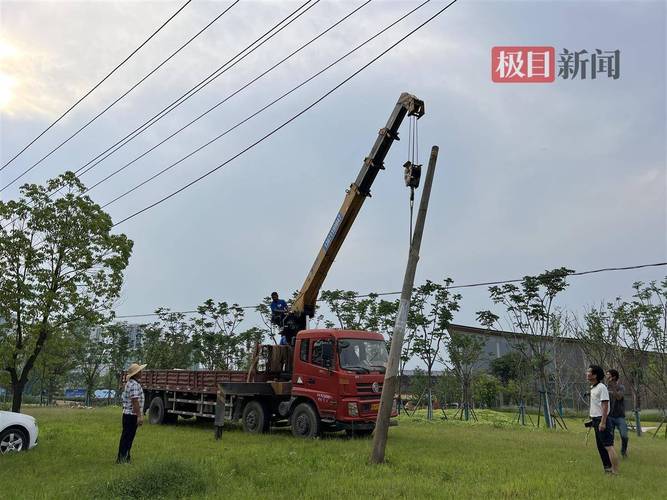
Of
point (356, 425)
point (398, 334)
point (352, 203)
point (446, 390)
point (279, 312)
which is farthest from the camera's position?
point (446, 390)

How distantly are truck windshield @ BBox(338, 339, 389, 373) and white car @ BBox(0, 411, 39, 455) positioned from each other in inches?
254

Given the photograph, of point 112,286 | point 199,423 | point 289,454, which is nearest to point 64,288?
point 112,286

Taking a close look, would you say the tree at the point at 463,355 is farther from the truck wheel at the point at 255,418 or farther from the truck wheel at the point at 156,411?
the truck wheel at the point at 156,411

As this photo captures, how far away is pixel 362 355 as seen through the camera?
13.1 metres

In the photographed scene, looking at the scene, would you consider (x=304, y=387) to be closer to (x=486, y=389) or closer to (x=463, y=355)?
(x=463, y=355)

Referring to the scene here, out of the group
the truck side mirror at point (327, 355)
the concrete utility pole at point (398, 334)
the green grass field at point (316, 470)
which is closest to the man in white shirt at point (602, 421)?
the green grass field at point (316, 470)

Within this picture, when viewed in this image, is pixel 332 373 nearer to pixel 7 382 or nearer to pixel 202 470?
pixel 202 470

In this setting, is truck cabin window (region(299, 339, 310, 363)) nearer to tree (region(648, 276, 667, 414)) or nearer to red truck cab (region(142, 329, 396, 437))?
red truck cab (region(142, 329, 396, 437))

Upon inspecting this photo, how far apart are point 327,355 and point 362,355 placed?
86cm

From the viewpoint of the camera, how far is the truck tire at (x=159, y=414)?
17141 millimetres

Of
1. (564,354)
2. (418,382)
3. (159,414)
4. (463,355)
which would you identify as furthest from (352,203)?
(418,382)

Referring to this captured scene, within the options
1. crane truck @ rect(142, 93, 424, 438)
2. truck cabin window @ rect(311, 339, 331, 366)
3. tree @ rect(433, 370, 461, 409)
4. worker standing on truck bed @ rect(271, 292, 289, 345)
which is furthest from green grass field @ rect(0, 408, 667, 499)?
tree @ rect(433, 370, 461, 409)

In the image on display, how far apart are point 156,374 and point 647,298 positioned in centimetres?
1822

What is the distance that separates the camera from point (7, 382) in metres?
18.0
